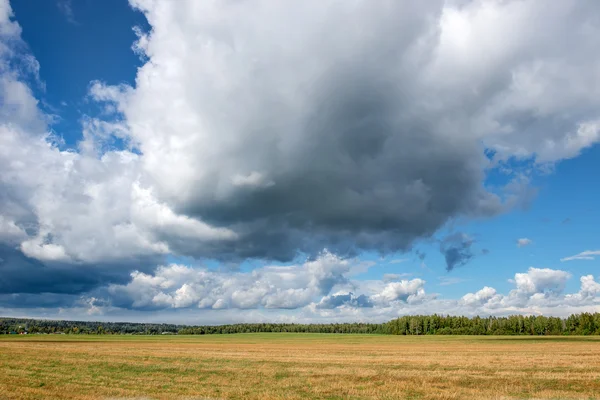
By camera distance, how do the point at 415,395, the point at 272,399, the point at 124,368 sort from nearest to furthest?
the point at 272,399 < the point at 415,395 < the point at 124,368

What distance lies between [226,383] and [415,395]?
13.3m

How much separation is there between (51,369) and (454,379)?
35.0 metres

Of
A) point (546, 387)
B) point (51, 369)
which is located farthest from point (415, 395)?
point (51, 369)

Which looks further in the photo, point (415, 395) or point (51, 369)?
point (51, 369)

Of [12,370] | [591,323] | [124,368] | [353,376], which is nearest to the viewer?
[353,376]

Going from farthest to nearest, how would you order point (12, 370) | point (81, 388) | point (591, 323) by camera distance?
Answer: point (591, 323) → point (12, 370) → point (81, 388)

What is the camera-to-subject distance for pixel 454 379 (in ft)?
101

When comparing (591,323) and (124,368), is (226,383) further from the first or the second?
(591,323)

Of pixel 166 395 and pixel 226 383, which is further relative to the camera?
pixel 226 383

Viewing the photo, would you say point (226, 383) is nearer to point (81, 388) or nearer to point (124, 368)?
point (81, 388)

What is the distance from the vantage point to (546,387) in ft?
89.7

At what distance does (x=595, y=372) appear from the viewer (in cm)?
3409

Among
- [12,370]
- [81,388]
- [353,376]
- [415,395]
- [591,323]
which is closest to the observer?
[415,395]

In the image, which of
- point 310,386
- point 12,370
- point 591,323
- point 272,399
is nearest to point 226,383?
point 310,386
